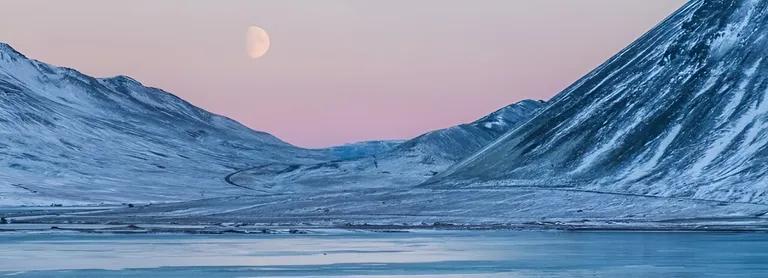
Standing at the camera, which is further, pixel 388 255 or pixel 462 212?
pixel 462 212

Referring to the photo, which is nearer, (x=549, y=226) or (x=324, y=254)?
(x=324, y=254)

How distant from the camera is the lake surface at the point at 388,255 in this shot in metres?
71.8

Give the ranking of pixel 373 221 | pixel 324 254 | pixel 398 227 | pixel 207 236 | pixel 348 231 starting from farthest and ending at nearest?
pixel 373 221, pixel 398 227, pixel 348 231, pixel 207 236, pixel 324 254

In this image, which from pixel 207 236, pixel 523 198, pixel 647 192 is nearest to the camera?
pixel 207 236

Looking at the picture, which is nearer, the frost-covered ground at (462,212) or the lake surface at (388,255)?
the lake surface at (388,255)

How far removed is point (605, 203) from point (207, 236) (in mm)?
62468

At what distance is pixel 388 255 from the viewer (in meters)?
85.2

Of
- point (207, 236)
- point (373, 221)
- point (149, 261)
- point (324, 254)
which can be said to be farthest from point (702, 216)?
point (149, 261)

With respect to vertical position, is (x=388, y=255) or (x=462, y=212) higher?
(x=462, y=212)

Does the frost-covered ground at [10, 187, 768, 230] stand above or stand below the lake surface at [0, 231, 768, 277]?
above

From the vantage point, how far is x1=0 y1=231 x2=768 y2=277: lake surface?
236ft

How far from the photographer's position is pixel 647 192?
178750 mm

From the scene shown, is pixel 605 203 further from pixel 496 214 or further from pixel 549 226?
pixel 549 226

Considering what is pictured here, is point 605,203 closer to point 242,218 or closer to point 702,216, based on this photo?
point 702,216
